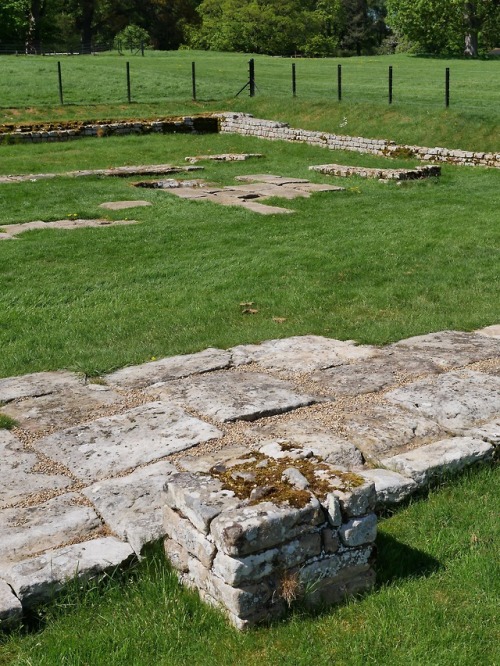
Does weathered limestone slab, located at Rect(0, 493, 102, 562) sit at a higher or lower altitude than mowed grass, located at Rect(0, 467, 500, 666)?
higher

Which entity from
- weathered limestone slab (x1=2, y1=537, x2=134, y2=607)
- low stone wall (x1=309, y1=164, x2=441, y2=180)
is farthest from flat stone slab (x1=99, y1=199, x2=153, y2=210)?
weathered limestone slab (x1=2, y1=537, x2=134, y2=607)

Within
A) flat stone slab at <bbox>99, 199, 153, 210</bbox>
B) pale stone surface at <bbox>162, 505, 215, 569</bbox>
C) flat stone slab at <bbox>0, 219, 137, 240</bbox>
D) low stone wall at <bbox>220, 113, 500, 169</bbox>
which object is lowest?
pale stone surface at <bbox>162, 505, 215, 569</bbox>

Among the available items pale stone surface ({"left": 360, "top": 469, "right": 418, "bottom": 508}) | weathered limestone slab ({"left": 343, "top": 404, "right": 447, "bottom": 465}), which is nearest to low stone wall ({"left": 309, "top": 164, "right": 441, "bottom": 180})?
weathered limestone slab ({"left": 343, "top": 404, "right": 447, "bottom": 465})

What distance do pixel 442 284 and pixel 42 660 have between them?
6662 mm

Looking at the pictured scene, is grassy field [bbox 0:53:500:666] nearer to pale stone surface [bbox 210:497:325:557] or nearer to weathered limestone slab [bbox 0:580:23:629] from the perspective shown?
weathered limestone slab [bbox 0:580:23:629]

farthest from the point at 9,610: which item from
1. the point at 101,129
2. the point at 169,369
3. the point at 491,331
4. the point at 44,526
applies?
the point at 101,129

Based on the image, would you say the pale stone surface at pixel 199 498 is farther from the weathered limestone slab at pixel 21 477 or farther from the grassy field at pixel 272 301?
the weathered limestone slab at pixel 21 477

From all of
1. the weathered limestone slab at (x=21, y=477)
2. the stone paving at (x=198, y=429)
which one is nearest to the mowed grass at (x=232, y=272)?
the stone paving at (x=198, y=429)

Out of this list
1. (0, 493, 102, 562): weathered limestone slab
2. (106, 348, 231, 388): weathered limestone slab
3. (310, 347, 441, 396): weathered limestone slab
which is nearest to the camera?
(0, 493, 102, 562): weathered limestone slab

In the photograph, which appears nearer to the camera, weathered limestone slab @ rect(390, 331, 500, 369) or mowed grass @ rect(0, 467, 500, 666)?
mowed grass @ rect(0, 467, 500, 666)

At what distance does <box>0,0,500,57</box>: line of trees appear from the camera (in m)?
55.7

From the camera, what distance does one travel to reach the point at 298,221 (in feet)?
39.7

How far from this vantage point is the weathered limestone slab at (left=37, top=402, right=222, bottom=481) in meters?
4.63

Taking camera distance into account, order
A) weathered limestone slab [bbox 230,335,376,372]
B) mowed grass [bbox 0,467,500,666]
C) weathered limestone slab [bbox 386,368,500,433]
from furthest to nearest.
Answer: weathered limestone slab [bbox 230,335,376,372]
weathered limestone slab [bbox 386,368,500,433]
mowed grass [bbox 0,467,500,666]
